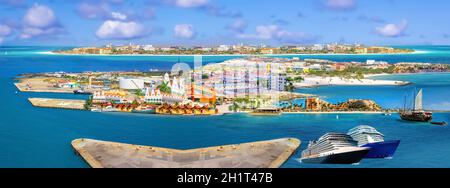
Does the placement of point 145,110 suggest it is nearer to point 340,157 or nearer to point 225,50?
point 340,157

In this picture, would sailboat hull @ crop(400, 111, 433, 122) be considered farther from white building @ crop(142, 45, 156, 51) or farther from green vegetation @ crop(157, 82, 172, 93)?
white building @ crop(142, 45, 156, 51)

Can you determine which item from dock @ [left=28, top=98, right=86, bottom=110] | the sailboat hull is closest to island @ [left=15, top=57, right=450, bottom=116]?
dock @ [left=28, top=98, right=86, bottom=110]

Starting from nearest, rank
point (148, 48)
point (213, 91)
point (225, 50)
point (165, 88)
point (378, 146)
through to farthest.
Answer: point (378, 146), point (213, 91), point (165, 88), point (225, 50), point (148, 48)

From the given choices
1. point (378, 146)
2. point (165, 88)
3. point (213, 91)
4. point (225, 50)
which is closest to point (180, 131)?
point (378, 146)

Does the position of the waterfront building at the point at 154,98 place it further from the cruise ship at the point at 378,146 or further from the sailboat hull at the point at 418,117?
the cruise ship at the point at 378,146

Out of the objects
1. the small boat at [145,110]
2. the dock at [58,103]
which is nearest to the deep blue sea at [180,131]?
the dock at [58,103]

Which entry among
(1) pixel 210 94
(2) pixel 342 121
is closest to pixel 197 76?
(1) pixel 210 94

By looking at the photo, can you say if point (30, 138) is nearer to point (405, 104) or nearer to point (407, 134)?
point (407, 134)
